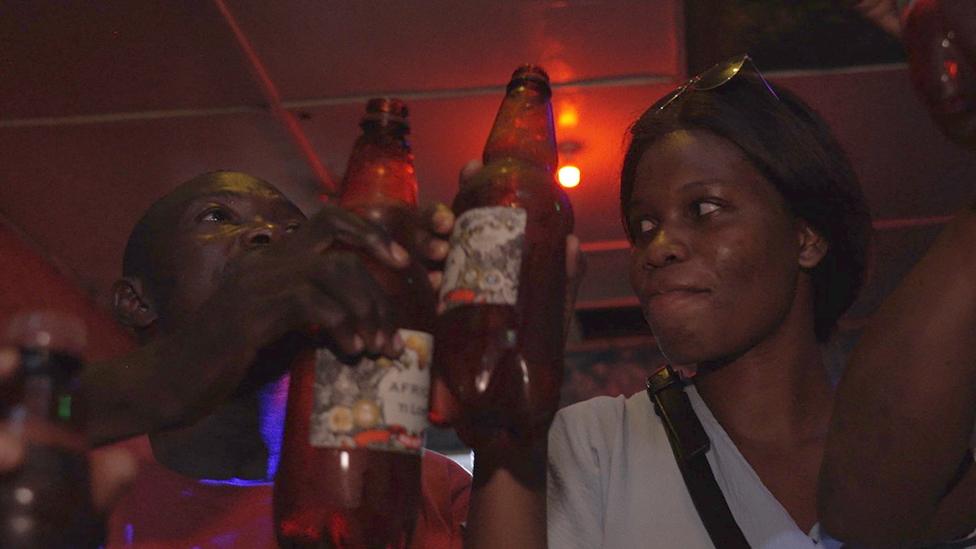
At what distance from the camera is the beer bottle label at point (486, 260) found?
27.3 inches

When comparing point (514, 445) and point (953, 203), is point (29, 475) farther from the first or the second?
point (953, 203)

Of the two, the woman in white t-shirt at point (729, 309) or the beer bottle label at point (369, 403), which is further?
the woman in white t-shirt at point (729, 309)

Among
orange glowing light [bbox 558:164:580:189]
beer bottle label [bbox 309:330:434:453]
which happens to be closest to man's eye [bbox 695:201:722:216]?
beer bottle label [bbox 309:330:434:453]

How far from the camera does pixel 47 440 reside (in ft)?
1.86

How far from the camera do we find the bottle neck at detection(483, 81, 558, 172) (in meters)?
0.86

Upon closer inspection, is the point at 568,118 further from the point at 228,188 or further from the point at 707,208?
the point at 707,208

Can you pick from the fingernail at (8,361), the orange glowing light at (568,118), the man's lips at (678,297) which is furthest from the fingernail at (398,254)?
Result: the orange glowing light at (568,118)

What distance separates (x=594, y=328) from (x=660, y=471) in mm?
3487

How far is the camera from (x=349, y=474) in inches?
27.3

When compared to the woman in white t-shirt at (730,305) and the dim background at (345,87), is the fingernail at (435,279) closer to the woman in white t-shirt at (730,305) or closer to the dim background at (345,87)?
the woman in white t-shirt at (730,305)

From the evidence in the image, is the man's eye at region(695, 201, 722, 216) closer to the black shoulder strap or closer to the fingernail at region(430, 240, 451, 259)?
the black shoulder strap

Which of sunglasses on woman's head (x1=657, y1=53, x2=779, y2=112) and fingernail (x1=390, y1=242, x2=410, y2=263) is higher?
sunglasses on woman's head (x1=657, y1=53, x2=779, y2=112)

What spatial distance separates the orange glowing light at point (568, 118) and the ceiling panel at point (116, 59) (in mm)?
824

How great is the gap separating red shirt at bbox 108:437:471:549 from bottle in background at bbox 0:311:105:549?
1.60ft
